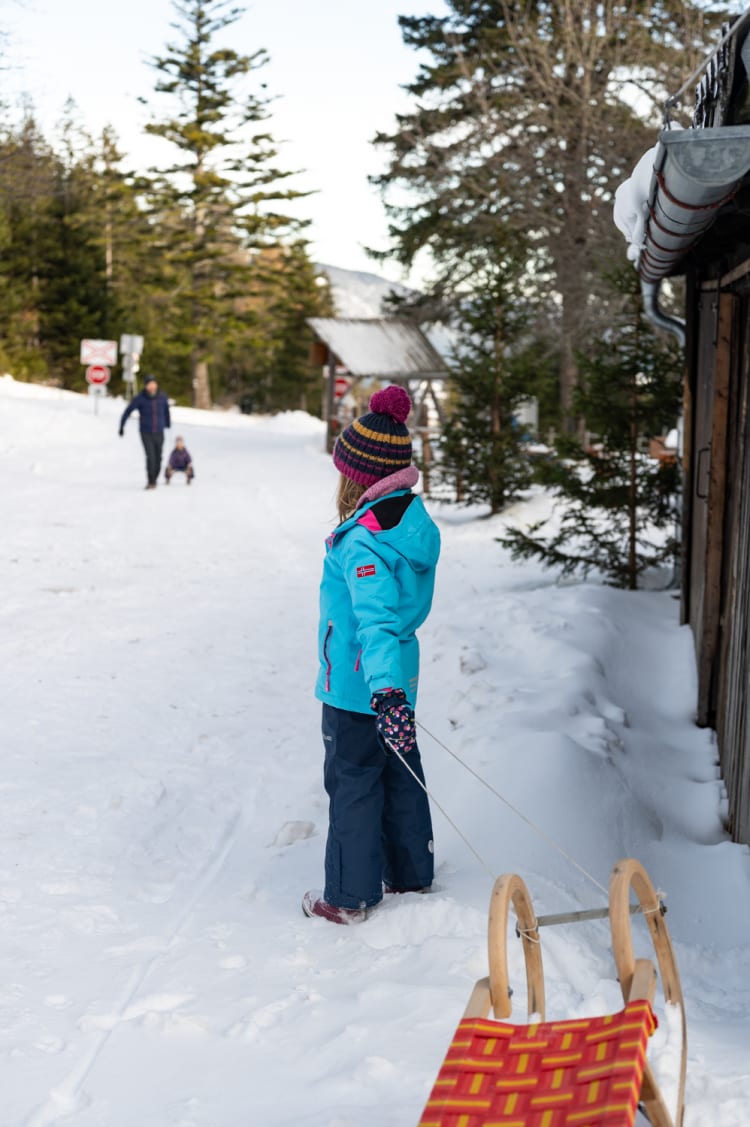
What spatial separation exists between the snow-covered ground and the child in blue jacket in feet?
0.69

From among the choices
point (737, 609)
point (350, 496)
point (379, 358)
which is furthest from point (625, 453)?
point (379, 358)

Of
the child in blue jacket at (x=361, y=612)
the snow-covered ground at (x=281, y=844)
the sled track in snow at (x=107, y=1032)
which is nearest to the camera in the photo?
the sled track in snow at (x=107, y=1032)

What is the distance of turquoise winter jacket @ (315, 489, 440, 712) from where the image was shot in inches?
151

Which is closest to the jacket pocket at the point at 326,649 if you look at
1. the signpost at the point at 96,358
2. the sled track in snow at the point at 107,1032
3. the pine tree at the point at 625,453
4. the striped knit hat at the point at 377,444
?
the striped knit hat at the point at 377,444

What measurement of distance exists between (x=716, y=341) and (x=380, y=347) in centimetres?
2703

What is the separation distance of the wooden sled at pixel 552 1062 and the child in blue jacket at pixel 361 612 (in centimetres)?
133

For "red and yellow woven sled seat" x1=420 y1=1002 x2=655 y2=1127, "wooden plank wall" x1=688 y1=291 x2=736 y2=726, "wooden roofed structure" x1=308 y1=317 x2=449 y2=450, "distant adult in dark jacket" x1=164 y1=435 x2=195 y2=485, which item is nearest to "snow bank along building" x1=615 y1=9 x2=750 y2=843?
"wooden plank wall" x1=688 y1=291 x2=736 y2=726

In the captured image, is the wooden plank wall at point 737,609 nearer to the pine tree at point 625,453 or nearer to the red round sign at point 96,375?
the pine tree at point 625,453

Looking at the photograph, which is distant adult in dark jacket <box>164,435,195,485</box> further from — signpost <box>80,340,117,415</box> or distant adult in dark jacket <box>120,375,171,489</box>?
signpost <box>80,340,117,415</box>

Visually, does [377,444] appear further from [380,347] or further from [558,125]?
[380,347]

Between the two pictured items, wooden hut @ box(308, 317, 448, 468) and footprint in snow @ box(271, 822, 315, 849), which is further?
wooden hut @ box(308, 317, 448, 468)

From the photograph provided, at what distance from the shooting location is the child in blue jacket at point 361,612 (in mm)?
3951

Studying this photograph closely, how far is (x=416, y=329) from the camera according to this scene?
34875 mm

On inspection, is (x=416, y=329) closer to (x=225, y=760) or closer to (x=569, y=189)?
(x=569, y=189)
